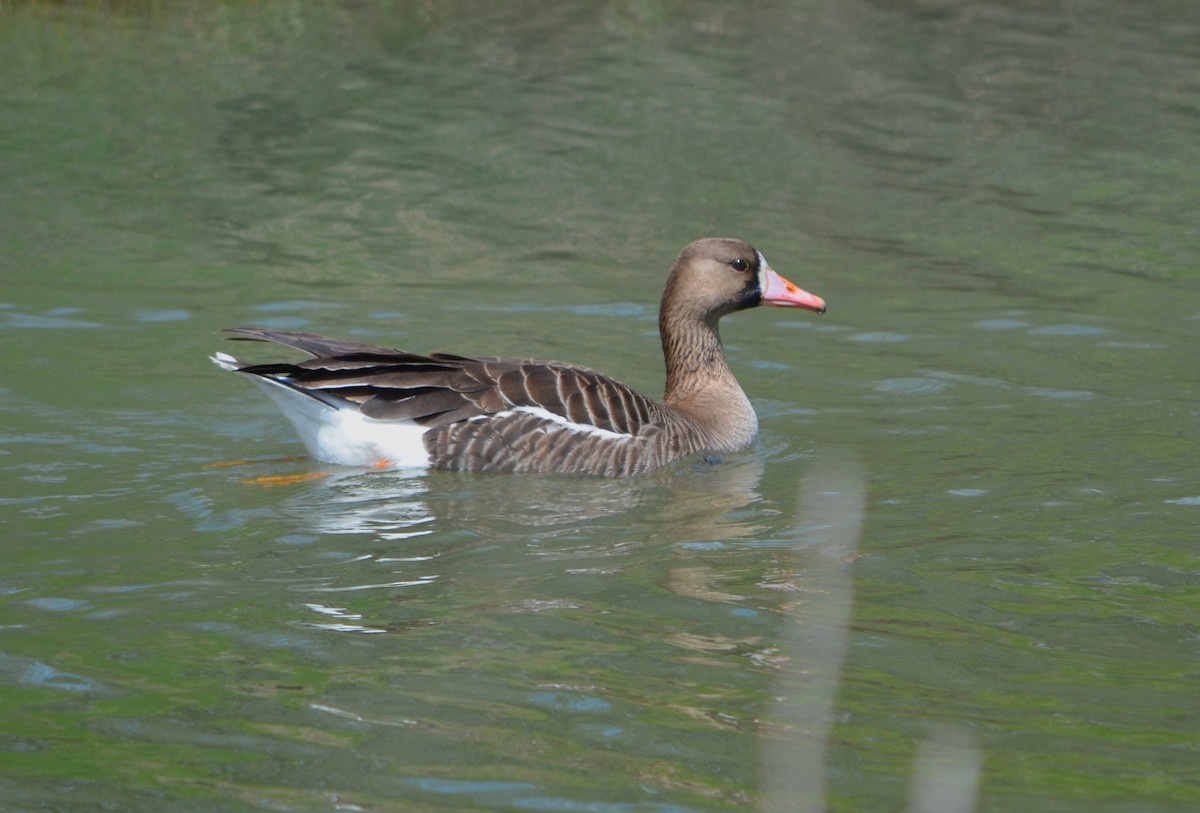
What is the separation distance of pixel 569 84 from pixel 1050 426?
558 inches

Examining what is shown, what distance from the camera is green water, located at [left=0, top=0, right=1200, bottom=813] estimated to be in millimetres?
5777

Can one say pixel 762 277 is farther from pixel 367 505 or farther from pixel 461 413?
pixel 367 505

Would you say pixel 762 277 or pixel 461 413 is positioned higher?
pixel 762 277

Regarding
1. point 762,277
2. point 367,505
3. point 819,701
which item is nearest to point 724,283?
point 762,277

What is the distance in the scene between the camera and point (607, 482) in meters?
9.69

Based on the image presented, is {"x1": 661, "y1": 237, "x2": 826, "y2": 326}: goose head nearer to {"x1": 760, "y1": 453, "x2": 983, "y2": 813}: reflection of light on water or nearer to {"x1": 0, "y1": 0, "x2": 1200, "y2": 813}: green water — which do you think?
{"x1": 0, "y1": 0, "x2": 1200, "y2": 813}: green water

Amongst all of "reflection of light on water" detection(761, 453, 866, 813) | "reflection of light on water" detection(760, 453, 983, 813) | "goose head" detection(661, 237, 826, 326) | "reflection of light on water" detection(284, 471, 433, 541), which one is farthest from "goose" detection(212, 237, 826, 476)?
"reflection of light on water" detection(760, 453, 983, 813)

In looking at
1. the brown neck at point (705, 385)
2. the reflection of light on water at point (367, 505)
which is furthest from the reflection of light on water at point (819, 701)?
the reflection of light on water at point (367, 505)

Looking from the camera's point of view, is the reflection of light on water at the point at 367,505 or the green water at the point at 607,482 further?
the reflection of light on water at the point at 367,505

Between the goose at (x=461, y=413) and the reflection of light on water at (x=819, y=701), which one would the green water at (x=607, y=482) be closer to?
the reflection of light on water at (x=819, y=701)

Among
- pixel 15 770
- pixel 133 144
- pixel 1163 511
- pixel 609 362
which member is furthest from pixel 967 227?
pixel 15 770

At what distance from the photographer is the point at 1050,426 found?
10.6 meters

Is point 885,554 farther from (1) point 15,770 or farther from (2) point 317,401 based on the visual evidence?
(1) point 15,770

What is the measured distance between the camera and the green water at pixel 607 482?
5777 millimetres
